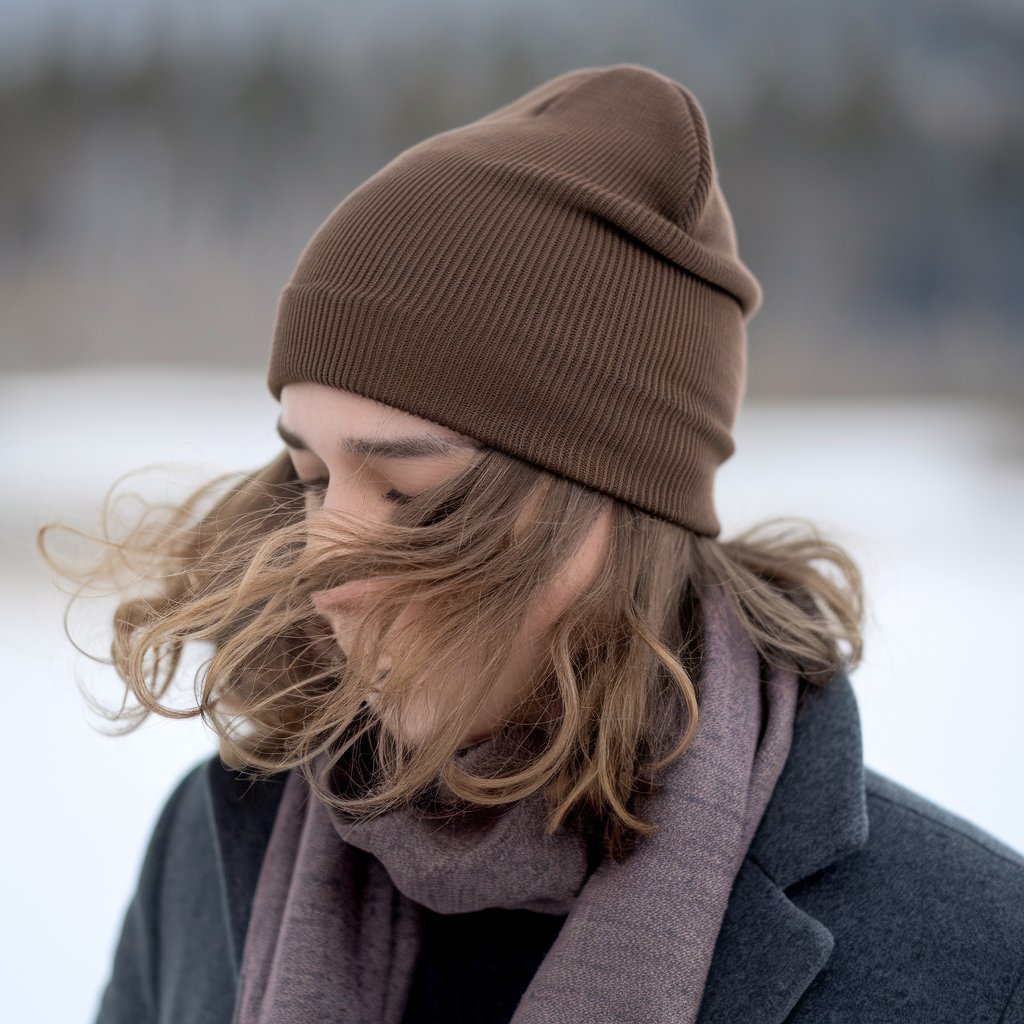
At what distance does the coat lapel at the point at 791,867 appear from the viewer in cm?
79

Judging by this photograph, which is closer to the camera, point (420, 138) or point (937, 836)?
point (937, 836)

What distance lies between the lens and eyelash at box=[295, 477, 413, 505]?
2.82 ft

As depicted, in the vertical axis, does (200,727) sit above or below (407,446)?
below

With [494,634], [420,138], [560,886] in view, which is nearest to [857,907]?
[560,886]

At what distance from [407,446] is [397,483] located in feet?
0.13

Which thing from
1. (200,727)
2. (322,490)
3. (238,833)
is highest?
(322,490)

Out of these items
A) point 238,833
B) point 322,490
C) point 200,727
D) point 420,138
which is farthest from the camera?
point 420,138

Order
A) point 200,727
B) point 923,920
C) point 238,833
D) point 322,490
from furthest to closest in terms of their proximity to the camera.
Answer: point 200,727, point 238,833, point 322,490, point 923,920

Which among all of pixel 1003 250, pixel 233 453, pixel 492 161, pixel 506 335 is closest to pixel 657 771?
pixel 506 335

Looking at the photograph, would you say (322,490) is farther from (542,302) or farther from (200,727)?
(200,727)

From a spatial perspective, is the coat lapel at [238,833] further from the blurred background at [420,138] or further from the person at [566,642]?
the blurred background at [420,138]

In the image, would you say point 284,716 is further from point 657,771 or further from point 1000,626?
point 1000,626

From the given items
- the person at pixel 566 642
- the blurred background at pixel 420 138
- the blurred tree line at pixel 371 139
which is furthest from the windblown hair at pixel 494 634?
the blurred tree line at pixel 371 139

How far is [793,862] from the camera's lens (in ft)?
2.78
